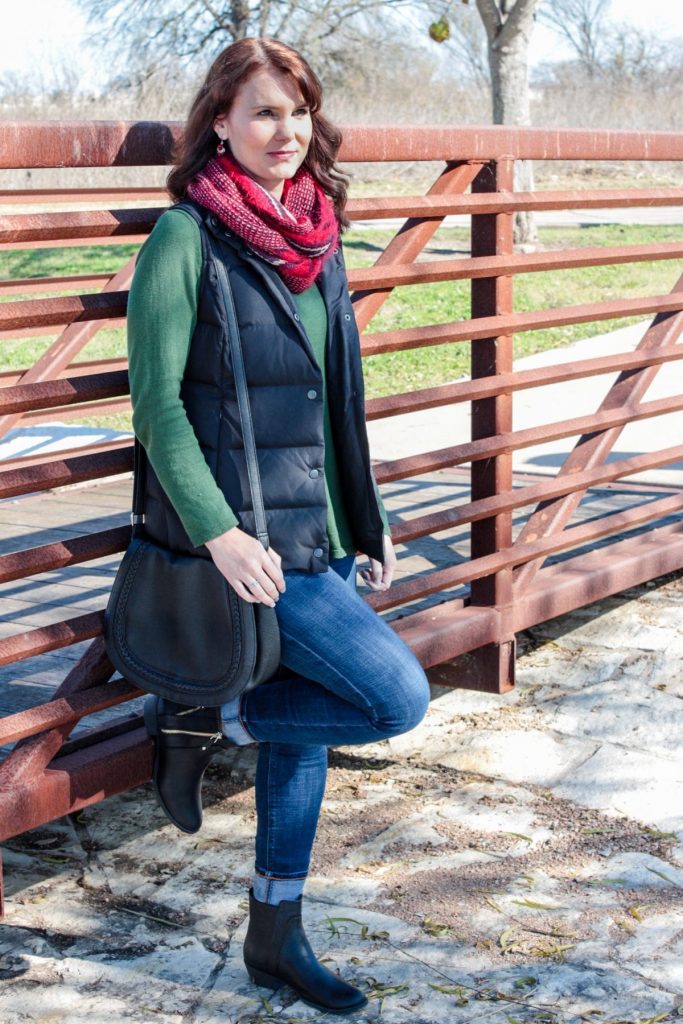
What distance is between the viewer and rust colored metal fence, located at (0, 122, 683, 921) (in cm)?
306

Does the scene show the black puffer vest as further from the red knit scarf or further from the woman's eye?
the woman's eye

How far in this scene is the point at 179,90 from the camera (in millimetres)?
30594

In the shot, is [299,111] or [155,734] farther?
[155,734]

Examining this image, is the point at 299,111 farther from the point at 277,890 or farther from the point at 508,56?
the point at 508,56

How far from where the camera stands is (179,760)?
318 centimetres

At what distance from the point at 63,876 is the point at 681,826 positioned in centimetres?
165

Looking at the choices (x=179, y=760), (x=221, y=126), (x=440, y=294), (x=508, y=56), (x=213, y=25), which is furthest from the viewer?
(x=213, y=25)

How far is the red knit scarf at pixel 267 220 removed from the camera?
9.07ft

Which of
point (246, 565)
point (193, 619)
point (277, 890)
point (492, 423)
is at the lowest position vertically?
point (277, 890)

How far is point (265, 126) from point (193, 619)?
100 centimetres

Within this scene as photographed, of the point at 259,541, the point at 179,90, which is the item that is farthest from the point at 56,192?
the point at 179,90

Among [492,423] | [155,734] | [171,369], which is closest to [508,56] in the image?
[492,423]

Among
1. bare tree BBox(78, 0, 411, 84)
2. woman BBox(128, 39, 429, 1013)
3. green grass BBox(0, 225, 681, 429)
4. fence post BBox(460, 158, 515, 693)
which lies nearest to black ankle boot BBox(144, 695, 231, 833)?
woman BBox(128, 39, 429, 1013)

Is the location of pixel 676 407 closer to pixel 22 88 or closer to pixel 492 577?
pixel 492 577
